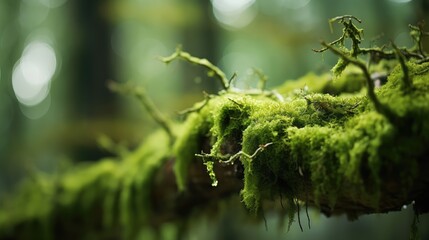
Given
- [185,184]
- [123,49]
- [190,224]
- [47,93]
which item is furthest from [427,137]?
[47,93]

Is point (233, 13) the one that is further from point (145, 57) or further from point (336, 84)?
point (336, 84)

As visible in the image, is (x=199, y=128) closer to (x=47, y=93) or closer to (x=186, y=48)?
(x=186, y=48)

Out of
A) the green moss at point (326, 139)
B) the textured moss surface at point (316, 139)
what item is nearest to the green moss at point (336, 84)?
the textured moss surface at point (316, 139)

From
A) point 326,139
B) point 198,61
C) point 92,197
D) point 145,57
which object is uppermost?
point 145,57

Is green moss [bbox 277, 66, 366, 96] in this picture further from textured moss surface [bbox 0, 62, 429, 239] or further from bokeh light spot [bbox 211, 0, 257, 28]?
bokeh light spot [bbox 211, 0, 257, 28]

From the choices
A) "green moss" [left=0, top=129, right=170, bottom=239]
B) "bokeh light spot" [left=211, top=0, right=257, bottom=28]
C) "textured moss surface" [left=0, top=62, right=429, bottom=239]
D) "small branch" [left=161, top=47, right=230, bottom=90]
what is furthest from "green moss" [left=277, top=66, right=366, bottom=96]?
"bokeh light spot" [left=211, top=0, right=257, bottom=28]

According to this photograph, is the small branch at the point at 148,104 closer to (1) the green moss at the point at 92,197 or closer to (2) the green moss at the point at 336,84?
(1) the green moss at the point at 92,197

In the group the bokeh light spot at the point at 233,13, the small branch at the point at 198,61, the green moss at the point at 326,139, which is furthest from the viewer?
the bokeh light spot at the point at 233,13

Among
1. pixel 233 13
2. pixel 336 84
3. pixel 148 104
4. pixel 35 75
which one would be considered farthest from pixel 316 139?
pixel 35 75

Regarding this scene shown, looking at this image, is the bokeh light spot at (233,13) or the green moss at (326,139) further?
the bokeh light spot at (233,13)
